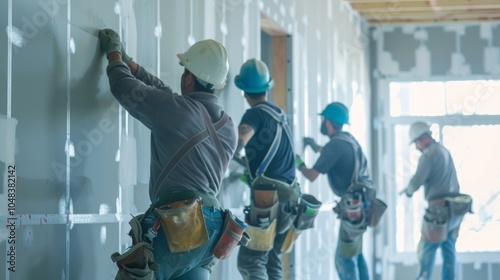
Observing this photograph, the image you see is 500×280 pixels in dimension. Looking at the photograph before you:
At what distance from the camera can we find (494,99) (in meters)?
11.1

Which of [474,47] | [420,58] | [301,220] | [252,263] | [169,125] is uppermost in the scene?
[474,47]

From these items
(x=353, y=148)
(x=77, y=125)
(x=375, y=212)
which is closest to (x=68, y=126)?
(x=77, y=125)

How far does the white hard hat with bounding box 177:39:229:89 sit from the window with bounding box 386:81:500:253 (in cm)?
742

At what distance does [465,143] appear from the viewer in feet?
36.2

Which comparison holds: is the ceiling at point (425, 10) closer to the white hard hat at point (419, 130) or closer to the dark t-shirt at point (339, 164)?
the white hard hat at point (419, 130)

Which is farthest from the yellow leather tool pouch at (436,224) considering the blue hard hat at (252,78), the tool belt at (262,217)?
the blue hard hat at (252,78)

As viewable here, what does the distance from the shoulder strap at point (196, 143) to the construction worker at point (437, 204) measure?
543cm

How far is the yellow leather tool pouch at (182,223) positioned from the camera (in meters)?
3.62

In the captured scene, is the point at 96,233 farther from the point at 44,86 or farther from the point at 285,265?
the point at 285,265

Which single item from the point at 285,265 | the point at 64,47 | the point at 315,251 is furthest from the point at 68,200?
the point at 315,251

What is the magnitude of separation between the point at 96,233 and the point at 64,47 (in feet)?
2.66

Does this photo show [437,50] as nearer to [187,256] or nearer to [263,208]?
[263,208]

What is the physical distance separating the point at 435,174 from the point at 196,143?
5.64 metres

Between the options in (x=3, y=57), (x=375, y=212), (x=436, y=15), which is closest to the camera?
(x=3, y=57)
